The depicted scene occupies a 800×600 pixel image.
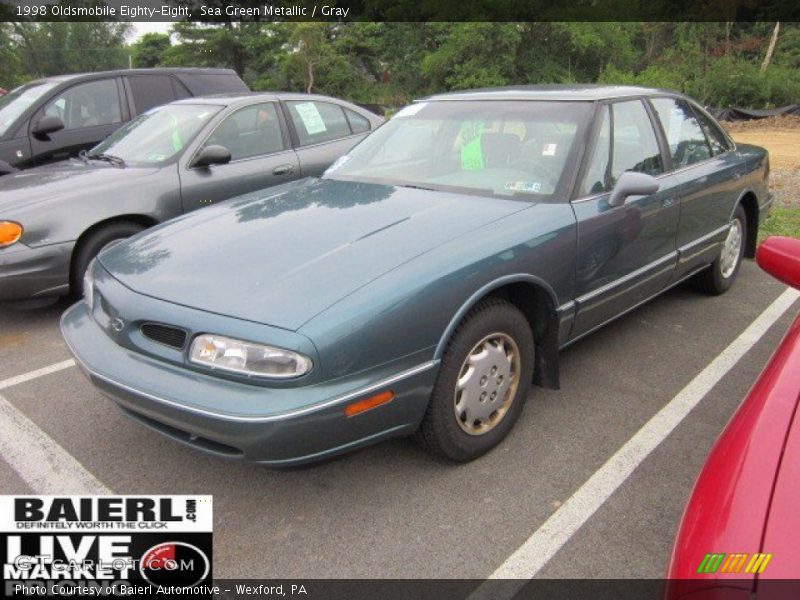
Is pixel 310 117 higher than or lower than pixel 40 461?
higher

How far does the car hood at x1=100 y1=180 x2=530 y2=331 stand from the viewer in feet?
7.91

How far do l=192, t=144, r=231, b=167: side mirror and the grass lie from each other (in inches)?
201

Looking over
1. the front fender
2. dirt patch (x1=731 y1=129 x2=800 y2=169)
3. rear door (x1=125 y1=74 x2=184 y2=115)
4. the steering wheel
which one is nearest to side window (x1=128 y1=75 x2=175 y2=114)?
rear door (x1=125 y1=74 x2=184 y2=115)

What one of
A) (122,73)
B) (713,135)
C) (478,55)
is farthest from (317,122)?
(478,55)

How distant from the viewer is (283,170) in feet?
18.3

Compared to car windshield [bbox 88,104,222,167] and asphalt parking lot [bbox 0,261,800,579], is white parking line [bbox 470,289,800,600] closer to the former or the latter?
asphalt parking lot [bbox 0,261,800,579]

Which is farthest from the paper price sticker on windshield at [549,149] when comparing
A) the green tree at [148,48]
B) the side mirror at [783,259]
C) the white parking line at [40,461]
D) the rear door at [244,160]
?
the green tree at [148,48]

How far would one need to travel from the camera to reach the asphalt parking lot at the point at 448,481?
Result: 236 centimetres

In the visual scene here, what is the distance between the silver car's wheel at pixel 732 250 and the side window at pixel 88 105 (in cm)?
590

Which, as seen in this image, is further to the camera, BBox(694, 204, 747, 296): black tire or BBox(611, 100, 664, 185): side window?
BBox(694, 204, 747, 296): black tire

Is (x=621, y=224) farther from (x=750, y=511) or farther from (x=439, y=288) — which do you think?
(x=750, y=511)

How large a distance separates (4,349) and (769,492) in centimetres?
436

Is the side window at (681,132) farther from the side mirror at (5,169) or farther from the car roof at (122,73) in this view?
the side mirror at (5,169)

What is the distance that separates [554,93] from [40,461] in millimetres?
3200
